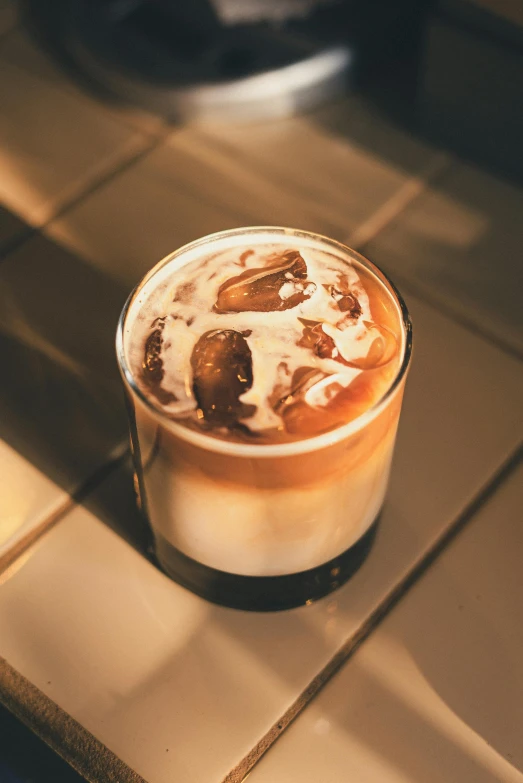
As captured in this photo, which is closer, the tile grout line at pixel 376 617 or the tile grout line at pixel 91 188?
the tile grout line at pixel 376 617

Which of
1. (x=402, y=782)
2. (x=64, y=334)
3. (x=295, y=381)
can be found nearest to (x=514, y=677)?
(x=402, y=782)

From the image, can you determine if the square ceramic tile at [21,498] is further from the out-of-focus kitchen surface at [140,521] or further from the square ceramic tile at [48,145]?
Result: the square ceramic tile at [48,145]

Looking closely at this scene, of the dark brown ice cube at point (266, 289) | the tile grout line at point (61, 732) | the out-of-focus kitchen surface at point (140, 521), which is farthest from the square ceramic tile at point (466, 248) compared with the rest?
the tile grout line at point (61, 732)

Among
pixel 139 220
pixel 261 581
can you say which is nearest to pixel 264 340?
pixel 261 581

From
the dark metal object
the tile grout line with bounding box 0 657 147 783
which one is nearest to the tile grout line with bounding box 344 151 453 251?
the dark metal object

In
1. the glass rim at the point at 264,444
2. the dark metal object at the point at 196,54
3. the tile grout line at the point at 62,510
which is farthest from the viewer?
the dark metal object at the point at 196,54

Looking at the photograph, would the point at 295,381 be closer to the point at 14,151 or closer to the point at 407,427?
the point at 407,427

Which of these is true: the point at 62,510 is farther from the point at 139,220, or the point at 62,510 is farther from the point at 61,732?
the point at 139,220

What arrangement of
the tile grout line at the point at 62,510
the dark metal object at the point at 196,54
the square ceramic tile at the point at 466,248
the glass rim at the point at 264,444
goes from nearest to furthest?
the glass rim at the point at 264,444
the tile grout line at the point at 62,510
the square ceramic tile at the point at 466,248
the dark metal object at the point at 196,54
